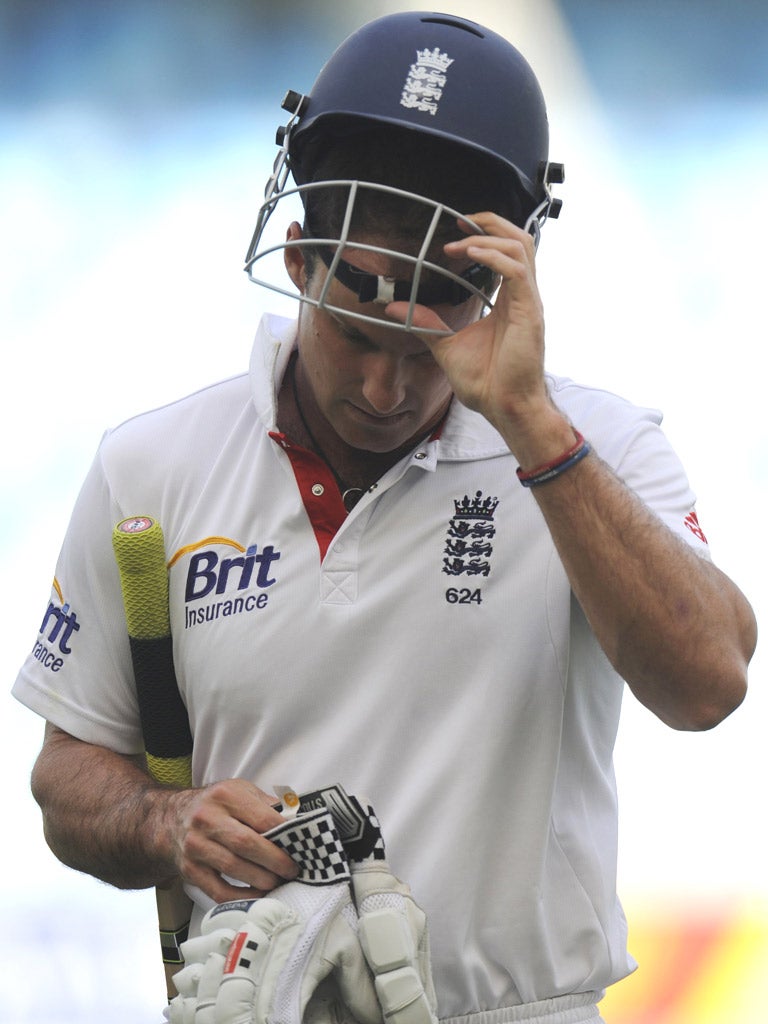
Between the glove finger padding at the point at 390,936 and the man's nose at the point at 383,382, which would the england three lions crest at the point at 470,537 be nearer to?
the man's nose at the point at 383,382

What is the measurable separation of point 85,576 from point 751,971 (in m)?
1.89

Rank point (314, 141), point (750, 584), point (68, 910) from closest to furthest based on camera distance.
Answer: point (314, 141) < point (68, 910) < point (750, 584)

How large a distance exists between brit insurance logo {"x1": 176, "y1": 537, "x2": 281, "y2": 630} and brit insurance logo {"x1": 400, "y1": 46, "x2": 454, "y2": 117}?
52 cm

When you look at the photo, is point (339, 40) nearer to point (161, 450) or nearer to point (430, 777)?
point (161, 450)

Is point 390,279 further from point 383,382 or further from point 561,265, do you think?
point 561,265

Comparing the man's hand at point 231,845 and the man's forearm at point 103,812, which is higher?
the man's hand at point 231,845

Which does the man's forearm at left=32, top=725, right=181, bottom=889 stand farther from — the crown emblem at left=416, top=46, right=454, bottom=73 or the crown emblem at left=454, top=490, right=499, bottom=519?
the crown emblem at left=416, top=46, right=454, bottom=73

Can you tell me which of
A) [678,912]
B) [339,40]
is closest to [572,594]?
[678,912]

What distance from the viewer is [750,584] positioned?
3.22 m

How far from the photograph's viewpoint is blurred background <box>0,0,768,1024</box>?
3.12 metres

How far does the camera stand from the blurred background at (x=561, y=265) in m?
3.12

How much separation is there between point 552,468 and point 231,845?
0.49 m

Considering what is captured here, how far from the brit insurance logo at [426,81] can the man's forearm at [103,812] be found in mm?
802

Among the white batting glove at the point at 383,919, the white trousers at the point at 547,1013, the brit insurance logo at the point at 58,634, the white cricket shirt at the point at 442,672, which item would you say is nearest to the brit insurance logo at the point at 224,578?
the white cricket shirt at the point at 442,672
